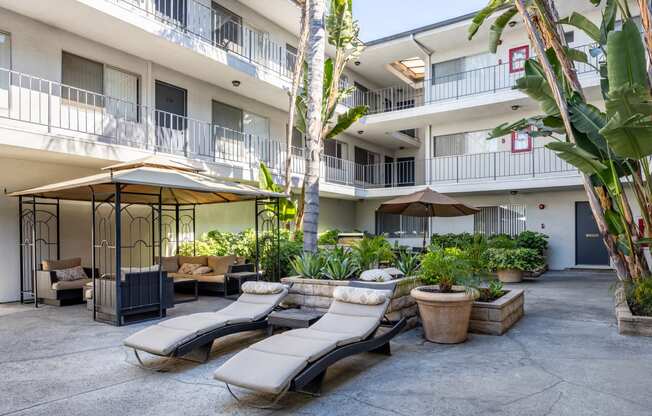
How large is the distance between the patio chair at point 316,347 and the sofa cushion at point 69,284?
22.6ft

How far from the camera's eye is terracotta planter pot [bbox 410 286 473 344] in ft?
21.3

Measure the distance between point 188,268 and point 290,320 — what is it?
6.32 meters

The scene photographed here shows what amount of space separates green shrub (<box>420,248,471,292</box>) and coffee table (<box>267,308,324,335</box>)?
76.5 inches

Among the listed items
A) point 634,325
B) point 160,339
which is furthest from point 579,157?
point 160,339

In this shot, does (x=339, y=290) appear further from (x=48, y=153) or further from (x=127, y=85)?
(x=127, y=85)

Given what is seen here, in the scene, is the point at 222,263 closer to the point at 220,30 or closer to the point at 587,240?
the point at 220,30

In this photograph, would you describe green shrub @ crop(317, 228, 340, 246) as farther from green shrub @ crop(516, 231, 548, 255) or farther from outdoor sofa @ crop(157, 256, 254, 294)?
green shrub @ crop(516, 231, 548, 255)

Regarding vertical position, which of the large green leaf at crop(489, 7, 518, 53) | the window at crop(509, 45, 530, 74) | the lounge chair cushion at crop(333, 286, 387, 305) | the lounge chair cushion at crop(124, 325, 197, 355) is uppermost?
the window at crop(509, 45, 530, 74)

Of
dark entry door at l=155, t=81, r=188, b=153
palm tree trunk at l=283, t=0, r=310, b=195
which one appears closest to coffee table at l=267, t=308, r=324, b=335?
palm tree trunk at l=283, t=0, r=310, b=195

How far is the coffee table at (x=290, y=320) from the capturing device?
628 cm

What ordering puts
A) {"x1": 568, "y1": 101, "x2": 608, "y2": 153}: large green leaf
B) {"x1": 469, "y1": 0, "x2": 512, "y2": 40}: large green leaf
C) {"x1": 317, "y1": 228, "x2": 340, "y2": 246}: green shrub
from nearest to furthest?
{"x1": 568, "y1": 101, "x2": 608, "y2": 153}: large green leaf, {"x1": 469, "y1": 0, "x2": 512, "y2": 40}: large green leaf, {"x1": 317, "y1": 228, "x2": 340, "y2": 246}: green shrub

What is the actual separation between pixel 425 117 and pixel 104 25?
13.2 m

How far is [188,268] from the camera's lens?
1188cm

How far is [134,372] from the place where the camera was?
5.44 m
